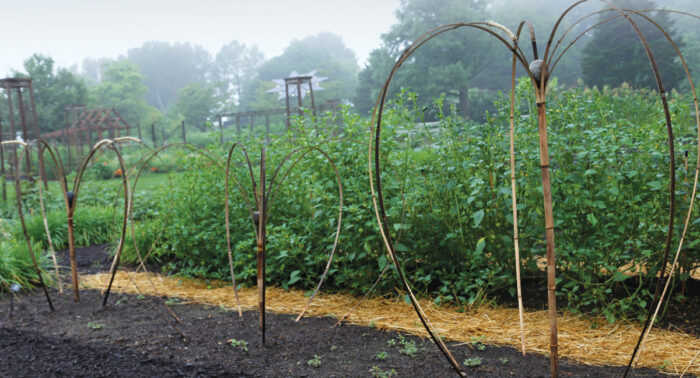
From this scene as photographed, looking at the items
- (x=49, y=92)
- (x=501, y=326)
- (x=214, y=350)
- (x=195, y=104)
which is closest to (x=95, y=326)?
(x=214, y=350)

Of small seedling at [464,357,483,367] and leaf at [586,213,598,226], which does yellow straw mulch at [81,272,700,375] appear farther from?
leaf at [586,213,598,226]

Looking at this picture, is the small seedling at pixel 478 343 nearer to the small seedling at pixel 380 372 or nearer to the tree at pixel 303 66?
the small seedling at pixel 380 372

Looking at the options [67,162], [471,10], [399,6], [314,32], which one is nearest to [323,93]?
[399,6]

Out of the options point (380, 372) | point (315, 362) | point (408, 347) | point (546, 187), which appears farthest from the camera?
point (408, 347)

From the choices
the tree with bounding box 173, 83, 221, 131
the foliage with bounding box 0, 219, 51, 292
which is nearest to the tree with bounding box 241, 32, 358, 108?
the tree with bounding box 173, 83, 221, 131

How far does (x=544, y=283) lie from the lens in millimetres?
2871

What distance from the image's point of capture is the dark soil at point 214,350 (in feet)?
6.46

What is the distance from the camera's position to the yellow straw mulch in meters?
2.05

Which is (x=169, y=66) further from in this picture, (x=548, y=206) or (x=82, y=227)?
(x=548, y=206)

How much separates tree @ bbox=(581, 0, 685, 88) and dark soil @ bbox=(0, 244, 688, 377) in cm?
1839

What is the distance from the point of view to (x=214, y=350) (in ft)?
7.32

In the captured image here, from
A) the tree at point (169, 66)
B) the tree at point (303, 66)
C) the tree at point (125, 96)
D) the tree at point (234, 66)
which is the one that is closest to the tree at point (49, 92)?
the tree at point (125, 96)

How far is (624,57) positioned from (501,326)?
1955cm

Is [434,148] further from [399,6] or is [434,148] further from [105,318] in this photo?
[399,6]
